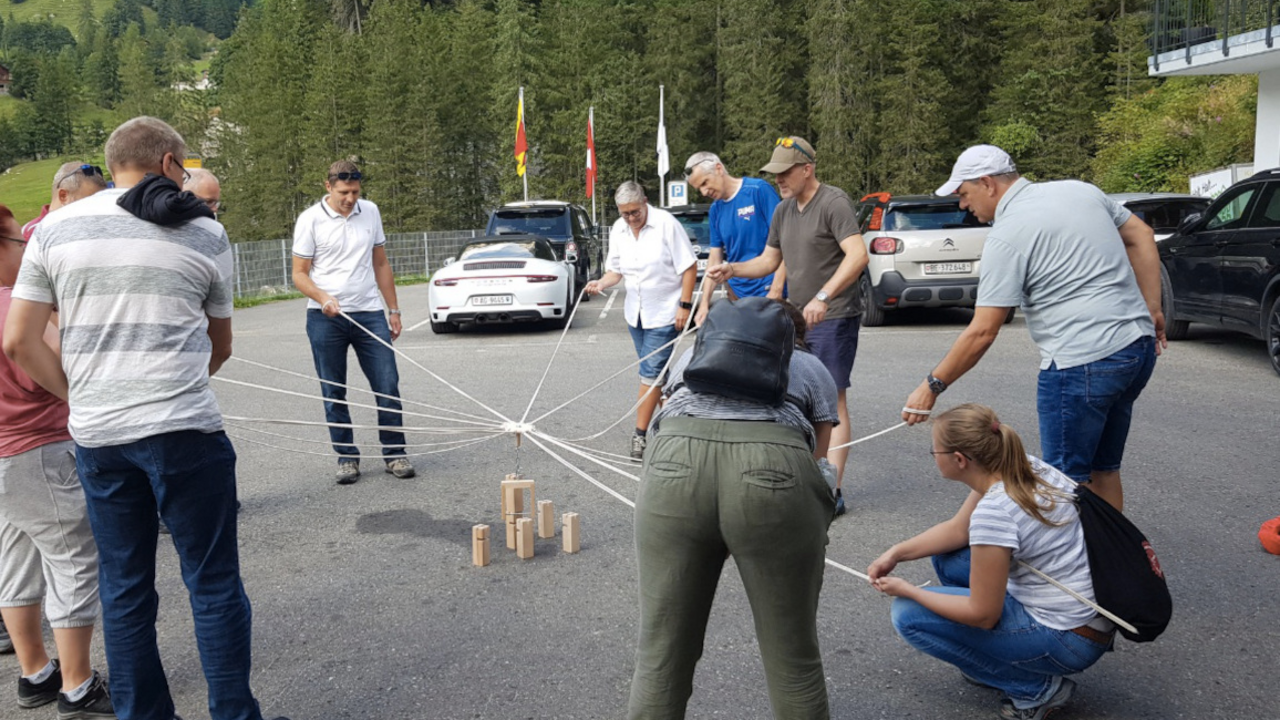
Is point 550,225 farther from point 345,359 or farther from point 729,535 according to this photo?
point 729,535

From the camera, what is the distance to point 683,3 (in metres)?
58.1

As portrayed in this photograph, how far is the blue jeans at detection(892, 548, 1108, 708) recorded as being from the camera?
11.1 ft

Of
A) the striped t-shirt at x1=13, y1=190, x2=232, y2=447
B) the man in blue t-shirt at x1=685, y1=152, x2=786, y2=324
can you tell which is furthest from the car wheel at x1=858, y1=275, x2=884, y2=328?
the striped t-shirt at x1=13, y1=190, x2=232, y2=447

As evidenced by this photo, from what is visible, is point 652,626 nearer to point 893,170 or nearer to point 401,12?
point 893,170

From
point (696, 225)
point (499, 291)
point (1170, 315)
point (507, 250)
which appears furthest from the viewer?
point (696, 225)

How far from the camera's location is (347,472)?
6.86 metres

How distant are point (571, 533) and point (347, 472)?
222 centimetres

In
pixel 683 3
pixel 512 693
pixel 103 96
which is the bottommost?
pixel 512 693

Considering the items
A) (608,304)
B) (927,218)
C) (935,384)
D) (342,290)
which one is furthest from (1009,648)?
(608,304)

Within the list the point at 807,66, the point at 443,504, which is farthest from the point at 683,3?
the point at 443,504

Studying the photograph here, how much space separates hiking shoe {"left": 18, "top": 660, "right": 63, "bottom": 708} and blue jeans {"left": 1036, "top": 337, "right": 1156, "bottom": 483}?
387 centimetres

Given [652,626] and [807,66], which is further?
[807,66]

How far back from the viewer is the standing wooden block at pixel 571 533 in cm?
528

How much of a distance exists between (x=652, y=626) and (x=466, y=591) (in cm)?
218
